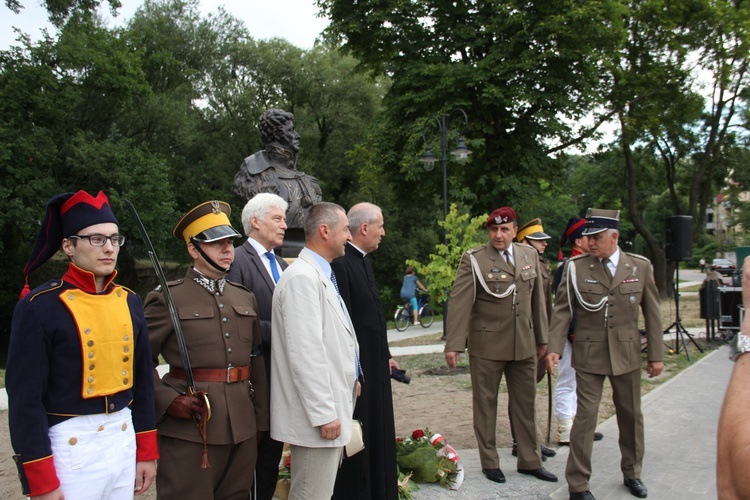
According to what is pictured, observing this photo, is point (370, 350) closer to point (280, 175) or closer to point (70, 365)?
point (70, 365)

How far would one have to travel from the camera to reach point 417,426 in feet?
23.9

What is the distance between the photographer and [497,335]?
5.64 metres

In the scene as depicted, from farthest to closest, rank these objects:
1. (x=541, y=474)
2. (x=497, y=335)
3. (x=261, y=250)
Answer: (x=497, y=335) → (x=541, y=474) → (x=261, y=250)

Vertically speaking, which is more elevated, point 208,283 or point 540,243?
point 540,243

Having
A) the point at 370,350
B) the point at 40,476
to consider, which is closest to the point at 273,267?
the point at 370,350

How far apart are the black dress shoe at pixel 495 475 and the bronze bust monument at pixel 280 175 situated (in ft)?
8.56

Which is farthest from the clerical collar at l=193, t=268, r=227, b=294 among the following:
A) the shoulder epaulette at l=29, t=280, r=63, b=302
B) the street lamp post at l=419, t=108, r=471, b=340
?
the street lamp post at l=419, t=108, r=471, b=340

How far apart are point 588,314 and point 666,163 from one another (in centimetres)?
2754

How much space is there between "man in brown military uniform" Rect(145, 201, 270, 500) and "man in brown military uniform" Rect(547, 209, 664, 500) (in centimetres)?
280

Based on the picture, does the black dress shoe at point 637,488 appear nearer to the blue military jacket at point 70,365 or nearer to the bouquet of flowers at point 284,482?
the bouquet of flowers at point 284,482

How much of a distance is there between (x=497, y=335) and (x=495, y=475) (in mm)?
1171

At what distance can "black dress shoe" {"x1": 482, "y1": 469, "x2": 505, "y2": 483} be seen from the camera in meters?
5.38

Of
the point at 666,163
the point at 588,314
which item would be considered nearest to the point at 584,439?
the point at 588,314

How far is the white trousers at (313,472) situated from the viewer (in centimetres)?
347
